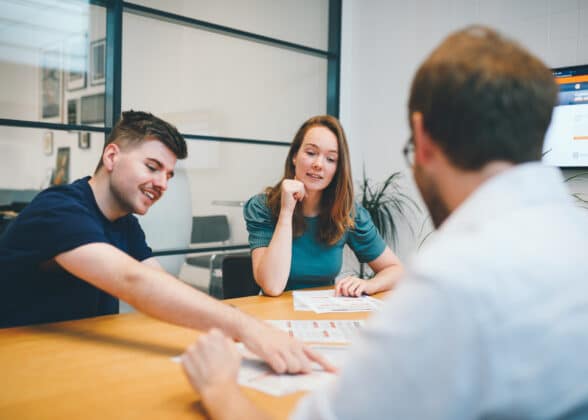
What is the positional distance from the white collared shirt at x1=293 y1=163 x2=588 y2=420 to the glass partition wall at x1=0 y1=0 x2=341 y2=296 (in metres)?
2.63

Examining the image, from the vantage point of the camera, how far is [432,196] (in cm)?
69

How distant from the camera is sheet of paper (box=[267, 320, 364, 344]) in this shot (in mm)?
1243

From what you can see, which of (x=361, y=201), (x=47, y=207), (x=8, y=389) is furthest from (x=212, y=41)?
(x=8, y=389)

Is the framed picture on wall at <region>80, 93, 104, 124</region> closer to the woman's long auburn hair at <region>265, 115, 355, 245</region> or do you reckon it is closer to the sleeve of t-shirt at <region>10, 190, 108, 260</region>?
the woman's long auburn hair at <region>265, 115, 355, 245</region>

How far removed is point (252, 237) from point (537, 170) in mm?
1653

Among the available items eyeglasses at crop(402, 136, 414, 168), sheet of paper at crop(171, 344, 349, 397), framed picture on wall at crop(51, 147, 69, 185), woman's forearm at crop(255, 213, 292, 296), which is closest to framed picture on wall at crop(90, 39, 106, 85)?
framed picture on wall at crop(51, 147, 69, 185)

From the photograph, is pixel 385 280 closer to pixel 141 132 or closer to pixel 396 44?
pixel 141 132

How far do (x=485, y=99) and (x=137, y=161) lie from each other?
119 cm

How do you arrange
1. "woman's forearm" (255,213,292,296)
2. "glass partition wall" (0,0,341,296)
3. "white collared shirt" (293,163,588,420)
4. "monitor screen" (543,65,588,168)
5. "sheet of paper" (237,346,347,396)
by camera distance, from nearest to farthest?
"white collared shirt" (293,163,588,420)
"sheet of paper" (237,346,347,396)
"woman's forearm" (255,213,292,296)
"glass partition wall" (0,0,341,296)
"monitor screen" (543,65,588,168)

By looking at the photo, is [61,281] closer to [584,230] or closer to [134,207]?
[134,207]

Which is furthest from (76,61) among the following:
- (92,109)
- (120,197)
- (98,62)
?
(120,197)

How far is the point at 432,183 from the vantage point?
681 millimetres

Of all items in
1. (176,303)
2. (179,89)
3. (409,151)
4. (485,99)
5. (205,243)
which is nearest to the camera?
(485,99)

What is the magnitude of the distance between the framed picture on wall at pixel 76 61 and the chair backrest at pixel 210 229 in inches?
42.9
